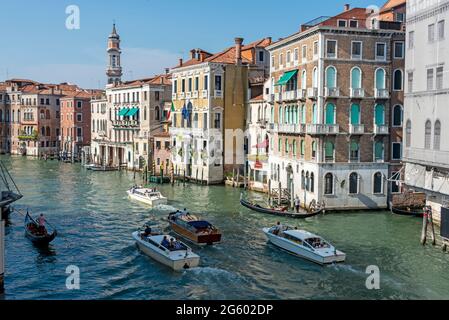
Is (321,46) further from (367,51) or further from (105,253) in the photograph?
(105,253)

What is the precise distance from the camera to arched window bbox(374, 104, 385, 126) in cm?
2656

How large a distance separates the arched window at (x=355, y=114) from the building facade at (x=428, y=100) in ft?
→ 11.9

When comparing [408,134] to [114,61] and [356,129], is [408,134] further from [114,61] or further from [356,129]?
[114,61]

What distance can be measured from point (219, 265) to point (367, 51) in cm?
1427

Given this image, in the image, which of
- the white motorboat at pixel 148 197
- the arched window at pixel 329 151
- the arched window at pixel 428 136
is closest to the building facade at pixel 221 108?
the white motorboat at pixel 148 197

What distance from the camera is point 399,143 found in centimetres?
2686

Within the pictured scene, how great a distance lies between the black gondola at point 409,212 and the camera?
24625 millimetres

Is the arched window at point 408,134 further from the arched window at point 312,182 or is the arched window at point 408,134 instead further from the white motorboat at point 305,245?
the white motorboat at point 305,245

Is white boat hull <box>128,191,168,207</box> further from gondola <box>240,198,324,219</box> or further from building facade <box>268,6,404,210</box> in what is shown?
building facade <box>268,6,404,210</box>

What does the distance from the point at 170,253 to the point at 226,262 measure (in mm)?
1786

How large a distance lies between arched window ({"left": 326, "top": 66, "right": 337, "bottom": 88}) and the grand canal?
19.6 ft

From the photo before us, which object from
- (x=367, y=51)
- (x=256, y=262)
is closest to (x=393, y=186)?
(x=367, y=51)

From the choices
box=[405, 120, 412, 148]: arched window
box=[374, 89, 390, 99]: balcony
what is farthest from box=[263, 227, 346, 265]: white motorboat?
box=[374, 89, 390, 99]: balcony

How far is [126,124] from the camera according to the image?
49562 millimetres
